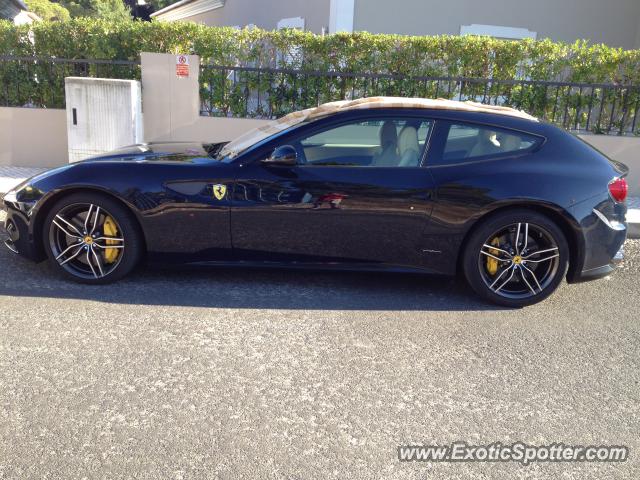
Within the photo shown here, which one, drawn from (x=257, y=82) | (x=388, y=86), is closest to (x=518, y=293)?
(x=388, y=86)

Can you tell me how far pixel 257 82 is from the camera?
8641 millimetres

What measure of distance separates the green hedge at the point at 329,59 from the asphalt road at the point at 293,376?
14.4 ft

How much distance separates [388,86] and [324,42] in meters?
1.09

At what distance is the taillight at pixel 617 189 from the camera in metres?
4.57

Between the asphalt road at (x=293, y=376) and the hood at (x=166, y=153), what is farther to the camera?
the hood at (x=166, y=153)

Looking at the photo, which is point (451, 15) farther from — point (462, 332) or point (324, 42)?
point (462, 332)

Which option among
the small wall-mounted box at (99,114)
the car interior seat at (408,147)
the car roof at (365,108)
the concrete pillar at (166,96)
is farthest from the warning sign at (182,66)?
the car interior seat at (408,147)

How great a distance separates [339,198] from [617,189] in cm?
212

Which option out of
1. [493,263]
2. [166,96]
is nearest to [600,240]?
[493,263]

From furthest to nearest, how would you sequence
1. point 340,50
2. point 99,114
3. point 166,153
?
1. point 340,50
2. point 99,114
3. point 166,153

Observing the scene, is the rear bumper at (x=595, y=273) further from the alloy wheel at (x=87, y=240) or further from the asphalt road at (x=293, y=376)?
the alloy wheel at (x=87, y=240)

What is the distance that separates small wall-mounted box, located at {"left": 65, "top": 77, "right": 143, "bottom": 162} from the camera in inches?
315

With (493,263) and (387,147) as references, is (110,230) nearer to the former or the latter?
(387,147)

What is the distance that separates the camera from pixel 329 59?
8.54m
